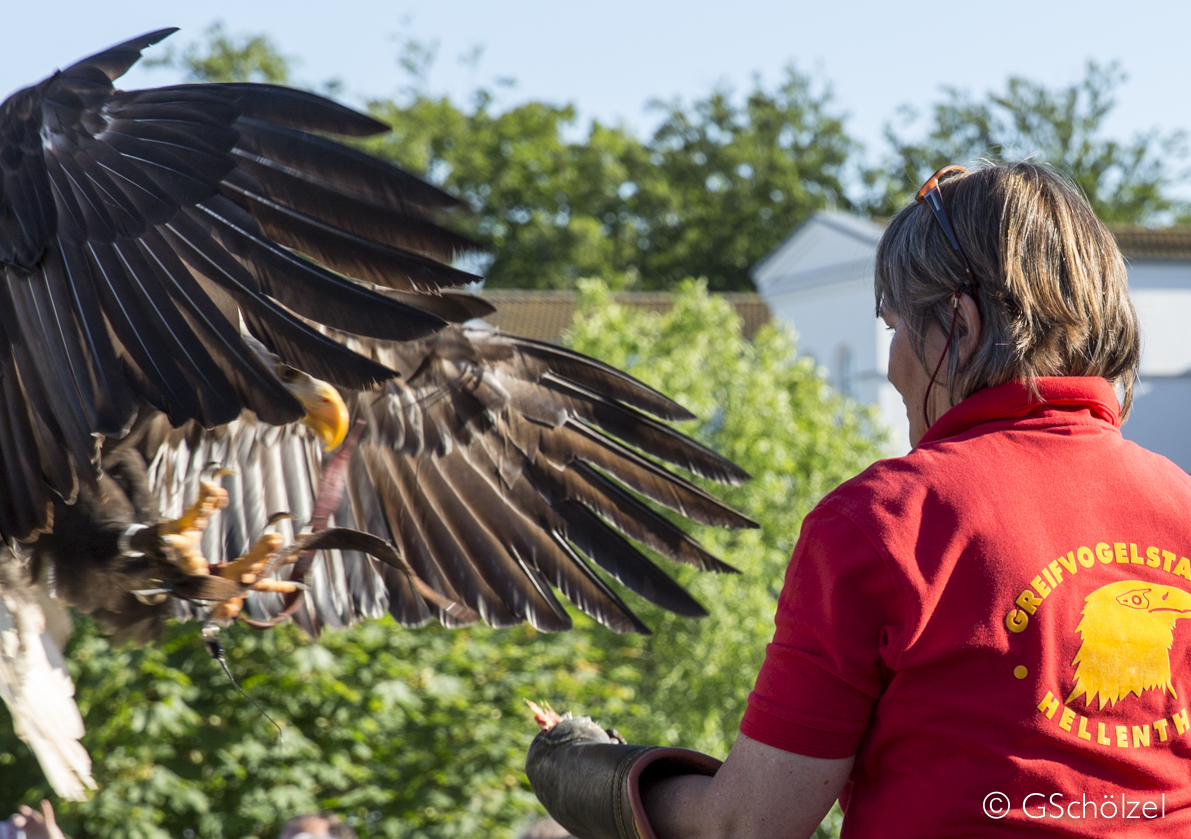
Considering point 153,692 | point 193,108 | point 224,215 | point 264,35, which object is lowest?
point 153,692

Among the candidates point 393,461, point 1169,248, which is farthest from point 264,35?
point 393,461

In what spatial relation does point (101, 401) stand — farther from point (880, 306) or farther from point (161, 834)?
point (161, 834)

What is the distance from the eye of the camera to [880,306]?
138cm

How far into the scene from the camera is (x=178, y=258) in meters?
1.75

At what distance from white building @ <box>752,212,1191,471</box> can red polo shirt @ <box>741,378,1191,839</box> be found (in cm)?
1809

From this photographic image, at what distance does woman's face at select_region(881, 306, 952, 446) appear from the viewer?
1.31m

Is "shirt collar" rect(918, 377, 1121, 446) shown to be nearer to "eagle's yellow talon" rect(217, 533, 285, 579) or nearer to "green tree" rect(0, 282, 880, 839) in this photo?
"eagle's yellow talon" rect(217, 533, 285, 579)

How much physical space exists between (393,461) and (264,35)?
36.0m

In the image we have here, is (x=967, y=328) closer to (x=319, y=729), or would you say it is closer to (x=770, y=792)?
(x=770, y=792)

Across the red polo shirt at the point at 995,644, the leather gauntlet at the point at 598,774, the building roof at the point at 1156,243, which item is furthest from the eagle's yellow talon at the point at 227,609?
the building roof at the point at 1156,243

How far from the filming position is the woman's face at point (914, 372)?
4.28 ft

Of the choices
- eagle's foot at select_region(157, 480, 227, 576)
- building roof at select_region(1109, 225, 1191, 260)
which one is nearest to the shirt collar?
eagle's foot at select_region(157, 480, 227, 576)

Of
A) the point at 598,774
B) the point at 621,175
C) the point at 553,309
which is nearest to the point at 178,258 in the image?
the point at 598,774

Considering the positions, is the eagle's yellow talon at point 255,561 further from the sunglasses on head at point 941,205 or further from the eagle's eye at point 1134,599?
the eagle's eye at point 1134,599
